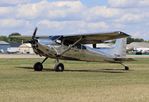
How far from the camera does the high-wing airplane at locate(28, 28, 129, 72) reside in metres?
28.8

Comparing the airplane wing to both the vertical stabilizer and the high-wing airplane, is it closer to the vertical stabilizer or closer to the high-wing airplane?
the high-wing airplane

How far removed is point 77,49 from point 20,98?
57.5 ft

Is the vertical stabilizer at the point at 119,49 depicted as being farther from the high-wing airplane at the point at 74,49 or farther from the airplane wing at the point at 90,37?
the airplane wing at the point at 90,37

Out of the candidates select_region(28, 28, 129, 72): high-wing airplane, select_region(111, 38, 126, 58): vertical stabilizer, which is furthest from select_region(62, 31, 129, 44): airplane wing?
select_region(111, 38, 126, 58): vertical stabilizer

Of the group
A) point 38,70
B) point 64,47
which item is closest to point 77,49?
point 64,47

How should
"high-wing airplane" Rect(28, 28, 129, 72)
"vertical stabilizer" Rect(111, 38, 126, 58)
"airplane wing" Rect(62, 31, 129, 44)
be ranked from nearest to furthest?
"high-wing airplane" Rect(28, 28, 129, 72)
"airplane wing" Rect(62, 31, 129, 44)
"vertical stabilizer" Rect(111, 38, 126, 58)

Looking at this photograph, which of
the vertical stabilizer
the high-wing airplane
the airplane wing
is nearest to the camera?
the high-wing airplane

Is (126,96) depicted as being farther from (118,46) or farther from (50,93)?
(118,46)

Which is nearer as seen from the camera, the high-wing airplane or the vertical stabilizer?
the high-wing airplane

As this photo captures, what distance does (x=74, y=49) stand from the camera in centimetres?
3025

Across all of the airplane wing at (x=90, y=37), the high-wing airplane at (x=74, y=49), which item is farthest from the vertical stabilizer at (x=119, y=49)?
the airplane wing at (x=90, y=37)

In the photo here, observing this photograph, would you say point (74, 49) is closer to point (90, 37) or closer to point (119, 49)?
point (90, 37)

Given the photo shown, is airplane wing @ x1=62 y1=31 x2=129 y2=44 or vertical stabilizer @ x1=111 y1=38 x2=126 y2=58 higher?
airplane wing @ x1=62 y1=31 x2=129 y2=44

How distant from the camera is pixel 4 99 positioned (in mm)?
12781
